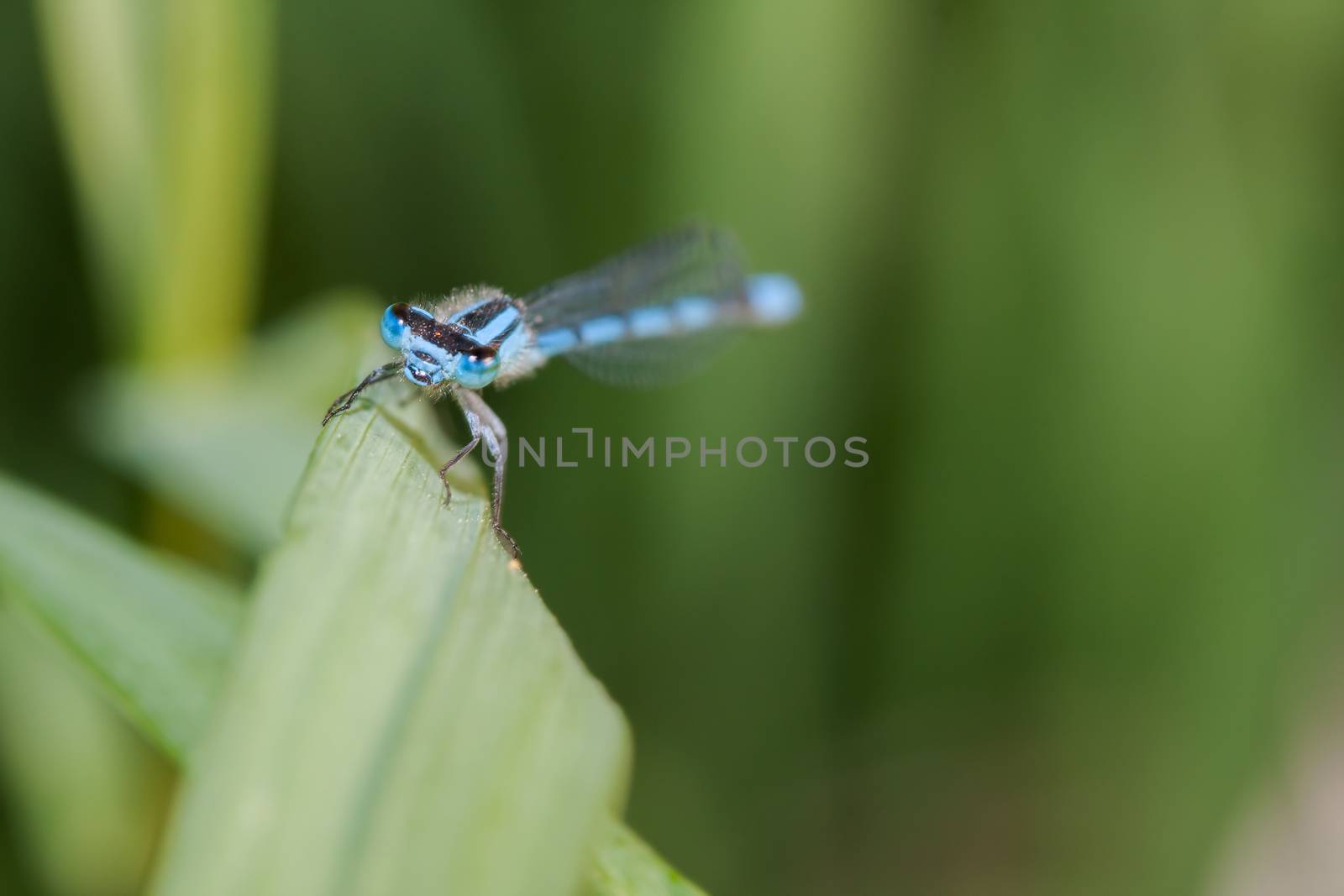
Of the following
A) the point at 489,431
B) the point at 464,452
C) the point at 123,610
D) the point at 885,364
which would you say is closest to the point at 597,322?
the point at 489,431

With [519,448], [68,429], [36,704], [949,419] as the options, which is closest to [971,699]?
[949,419]

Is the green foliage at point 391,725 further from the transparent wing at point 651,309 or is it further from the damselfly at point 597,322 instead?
the transparent wing at point 651,309

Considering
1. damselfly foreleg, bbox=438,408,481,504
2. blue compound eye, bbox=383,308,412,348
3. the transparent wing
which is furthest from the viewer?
the transparent wing

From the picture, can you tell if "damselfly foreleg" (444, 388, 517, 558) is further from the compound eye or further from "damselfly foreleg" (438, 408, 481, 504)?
the compound eye

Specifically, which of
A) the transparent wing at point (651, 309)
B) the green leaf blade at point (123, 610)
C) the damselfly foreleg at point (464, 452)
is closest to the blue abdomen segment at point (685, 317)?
the transparent wing at point (651, 309)

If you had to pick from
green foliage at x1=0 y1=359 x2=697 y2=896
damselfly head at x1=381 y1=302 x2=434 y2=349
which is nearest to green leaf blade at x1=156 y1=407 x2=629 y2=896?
green foliage at x1=0 y1=359 x2=697 y2=896

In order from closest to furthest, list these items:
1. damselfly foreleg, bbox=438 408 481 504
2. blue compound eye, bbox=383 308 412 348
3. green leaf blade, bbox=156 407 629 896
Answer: green leaf blade, bbox=156 407 629 896, damselfly foreleg, bbox=438 408 481 504, blue compound eye, bbox=383 308 412 348

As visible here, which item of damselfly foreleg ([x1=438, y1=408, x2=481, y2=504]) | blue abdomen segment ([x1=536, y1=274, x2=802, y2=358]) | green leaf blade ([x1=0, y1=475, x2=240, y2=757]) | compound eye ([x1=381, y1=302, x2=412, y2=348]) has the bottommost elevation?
green leaf blade ([x1=0, y1=475, x2=240, y2=757])

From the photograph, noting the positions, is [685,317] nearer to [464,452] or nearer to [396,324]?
[396,324]

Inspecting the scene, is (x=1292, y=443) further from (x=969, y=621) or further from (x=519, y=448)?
(x=519, y=448)
